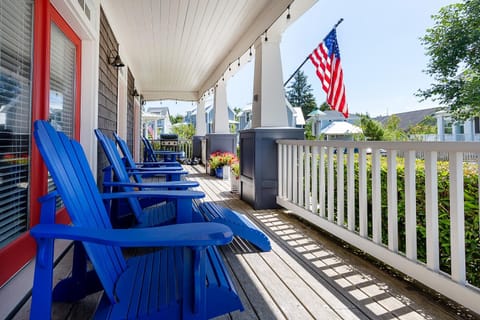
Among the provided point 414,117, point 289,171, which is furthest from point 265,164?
point 414,117

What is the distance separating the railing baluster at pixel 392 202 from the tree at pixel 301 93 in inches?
1704

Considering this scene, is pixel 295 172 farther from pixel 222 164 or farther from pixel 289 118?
pixel 289 118

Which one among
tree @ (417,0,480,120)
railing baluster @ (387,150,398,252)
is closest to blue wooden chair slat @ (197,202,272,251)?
railing baluster @ (387,150,398,252)

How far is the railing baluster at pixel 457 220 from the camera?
1.54 m

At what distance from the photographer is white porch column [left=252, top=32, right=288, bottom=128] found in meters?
4.21

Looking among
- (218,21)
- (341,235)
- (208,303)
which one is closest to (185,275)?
(208,303)

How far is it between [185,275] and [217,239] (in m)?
0.26

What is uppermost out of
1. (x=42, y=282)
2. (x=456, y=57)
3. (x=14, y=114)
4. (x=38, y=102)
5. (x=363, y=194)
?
(x=456, y=57)

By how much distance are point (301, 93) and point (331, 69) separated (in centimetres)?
4117

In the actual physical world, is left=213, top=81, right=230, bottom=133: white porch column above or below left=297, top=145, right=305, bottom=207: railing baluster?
above

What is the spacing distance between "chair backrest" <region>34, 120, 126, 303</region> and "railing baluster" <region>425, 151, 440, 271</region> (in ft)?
5.35

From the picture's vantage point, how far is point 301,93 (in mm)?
44500

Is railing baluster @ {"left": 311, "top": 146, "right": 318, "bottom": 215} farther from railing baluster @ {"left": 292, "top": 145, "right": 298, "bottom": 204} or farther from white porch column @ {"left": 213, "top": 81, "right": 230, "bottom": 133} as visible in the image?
white porch column @ {"left": 213, "top": 81, "right": 230, "bottom": 133}

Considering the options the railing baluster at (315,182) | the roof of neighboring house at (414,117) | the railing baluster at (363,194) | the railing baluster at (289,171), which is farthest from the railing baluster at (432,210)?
the roof of neighboring house at (414,117)
